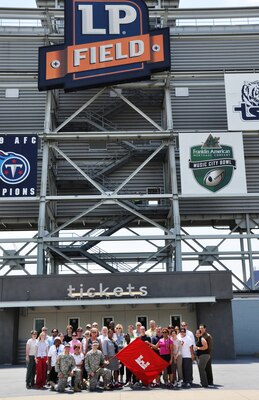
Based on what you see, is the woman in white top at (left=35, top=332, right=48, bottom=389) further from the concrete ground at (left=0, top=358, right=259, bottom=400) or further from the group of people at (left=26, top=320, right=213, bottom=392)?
the concrete ground at (left=0, top=358, right=259, bottom=400)

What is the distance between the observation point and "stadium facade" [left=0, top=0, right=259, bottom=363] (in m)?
25.4

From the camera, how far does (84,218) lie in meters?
33.9

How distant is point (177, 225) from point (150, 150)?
22.5 feet

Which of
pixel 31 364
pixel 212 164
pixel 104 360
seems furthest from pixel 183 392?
pixel 212 164

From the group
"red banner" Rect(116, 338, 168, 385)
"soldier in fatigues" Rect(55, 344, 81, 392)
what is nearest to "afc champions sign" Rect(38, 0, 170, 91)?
"red banner" Rect(116, 338, 168, 385)

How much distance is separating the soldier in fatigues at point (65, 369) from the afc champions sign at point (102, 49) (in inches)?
771

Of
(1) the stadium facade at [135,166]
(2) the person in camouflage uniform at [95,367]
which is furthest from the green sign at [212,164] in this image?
(2) the person in camouflage uniform at [95,367]

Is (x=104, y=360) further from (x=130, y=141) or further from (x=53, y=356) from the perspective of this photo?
(x=130, y=141)

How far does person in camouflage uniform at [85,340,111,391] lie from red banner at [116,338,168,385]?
56 centimetres

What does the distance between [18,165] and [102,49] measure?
8.59m

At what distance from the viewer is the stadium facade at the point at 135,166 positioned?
25422 mm

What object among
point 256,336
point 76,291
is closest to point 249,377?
point 76,291

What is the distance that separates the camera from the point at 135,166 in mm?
34062

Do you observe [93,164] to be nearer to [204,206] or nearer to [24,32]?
[204,206]
